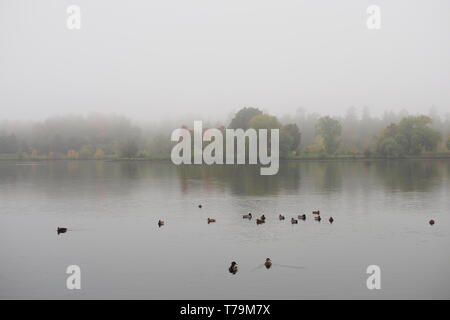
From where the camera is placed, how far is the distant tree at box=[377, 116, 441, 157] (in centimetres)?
15888

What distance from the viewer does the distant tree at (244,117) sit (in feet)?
561

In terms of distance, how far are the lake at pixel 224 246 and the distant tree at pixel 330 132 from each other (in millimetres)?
113012

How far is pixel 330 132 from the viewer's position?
582ft

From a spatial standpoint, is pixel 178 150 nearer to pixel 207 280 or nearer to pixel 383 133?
pixel 383 133

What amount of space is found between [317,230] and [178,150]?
140149mm

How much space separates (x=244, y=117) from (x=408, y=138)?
5817cm

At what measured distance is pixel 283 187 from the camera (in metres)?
76.9

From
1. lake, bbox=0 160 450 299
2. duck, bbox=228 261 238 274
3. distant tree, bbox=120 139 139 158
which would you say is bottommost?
lake, bbox=0 160 450 299

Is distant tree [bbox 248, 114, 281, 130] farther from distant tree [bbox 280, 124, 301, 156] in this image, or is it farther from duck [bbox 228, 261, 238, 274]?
duck [bbox 228, 261, 238, 274]

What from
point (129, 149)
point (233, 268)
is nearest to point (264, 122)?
point (129, 149)

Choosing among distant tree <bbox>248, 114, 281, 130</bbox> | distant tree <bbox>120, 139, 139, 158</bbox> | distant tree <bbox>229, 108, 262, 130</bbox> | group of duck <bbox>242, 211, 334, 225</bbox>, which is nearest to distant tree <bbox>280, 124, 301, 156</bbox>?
distant tree <bbox>248, 114, 281, 130</bbox>

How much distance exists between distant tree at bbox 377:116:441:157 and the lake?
9849 cm
